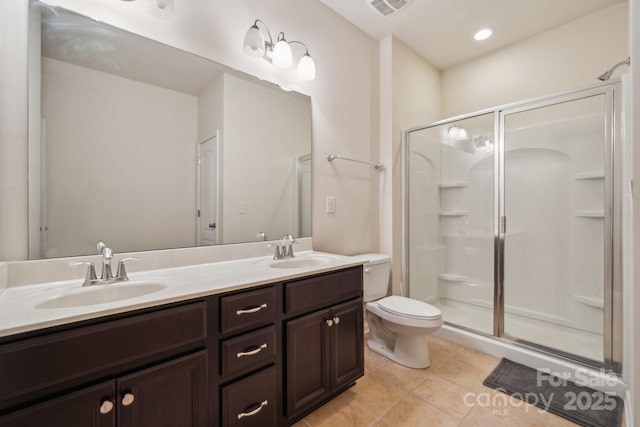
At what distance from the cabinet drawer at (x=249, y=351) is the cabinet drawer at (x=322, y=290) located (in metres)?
0.15

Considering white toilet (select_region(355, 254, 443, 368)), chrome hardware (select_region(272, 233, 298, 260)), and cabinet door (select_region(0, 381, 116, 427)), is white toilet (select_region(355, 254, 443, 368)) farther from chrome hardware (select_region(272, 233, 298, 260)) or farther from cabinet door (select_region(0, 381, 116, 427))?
cabinet door (select_region(0, 381, 116, 427))

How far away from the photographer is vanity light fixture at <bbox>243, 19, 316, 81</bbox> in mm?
1622

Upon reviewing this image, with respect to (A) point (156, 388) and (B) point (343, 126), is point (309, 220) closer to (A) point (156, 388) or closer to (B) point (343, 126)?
(B) point (343, 126)

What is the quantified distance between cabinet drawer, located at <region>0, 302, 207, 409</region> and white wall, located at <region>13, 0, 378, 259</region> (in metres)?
0.61

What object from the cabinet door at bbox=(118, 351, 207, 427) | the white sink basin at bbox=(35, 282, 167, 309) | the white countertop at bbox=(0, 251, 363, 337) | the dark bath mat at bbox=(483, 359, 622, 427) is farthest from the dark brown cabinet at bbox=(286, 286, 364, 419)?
the dark bath mat at bbox=(483, 359, 622, 427)

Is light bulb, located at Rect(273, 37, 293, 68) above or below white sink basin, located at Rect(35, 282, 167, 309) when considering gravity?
above

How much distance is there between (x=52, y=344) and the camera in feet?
2.47

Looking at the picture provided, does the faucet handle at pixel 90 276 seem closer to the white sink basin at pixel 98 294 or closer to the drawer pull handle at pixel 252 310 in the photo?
the white sink basin at pixel 98 294

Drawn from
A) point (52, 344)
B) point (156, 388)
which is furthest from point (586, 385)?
point (52, 344)

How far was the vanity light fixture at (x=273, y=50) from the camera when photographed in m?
1.62

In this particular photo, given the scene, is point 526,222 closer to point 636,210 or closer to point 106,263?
point 636,210

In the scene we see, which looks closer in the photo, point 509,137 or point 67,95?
point 67,95

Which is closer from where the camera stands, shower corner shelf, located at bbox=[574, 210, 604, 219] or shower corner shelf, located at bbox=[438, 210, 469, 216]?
shower corner shelf, located at bbox=[574, 210, 604, 219]

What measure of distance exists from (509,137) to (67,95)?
2933mm
